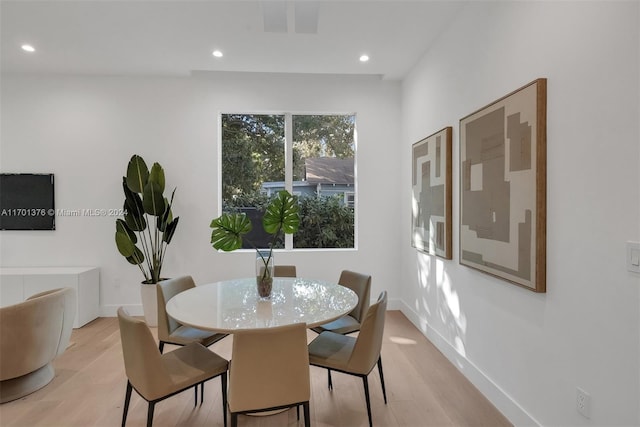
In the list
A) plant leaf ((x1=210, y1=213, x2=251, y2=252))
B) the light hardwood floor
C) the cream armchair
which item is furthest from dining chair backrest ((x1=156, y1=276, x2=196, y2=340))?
the cream armchair

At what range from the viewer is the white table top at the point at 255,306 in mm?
1785

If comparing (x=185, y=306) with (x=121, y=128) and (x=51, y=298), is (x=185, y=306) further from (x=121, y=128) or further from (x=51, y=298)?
(x=121, y=128)

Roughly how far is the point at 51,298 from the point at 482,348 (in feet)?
10.2

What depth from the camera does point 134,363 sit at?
5.64 feet

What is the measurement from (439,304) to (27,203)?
4821 millimetres

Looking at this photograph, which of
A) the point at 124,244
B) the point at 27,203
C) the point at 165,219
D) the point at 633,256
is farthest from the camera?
the point at 27,203

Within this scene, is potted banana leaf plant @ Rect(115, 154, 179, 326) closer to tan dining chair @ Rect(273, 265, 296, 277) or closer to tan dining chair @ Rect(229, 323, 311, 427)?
tan dining chair @ Rect(273, 265, 296, 277)

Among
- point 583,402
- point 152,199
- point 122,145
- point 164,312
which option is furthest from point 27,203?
point 583,402

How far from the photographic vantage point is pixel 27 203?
4.05m

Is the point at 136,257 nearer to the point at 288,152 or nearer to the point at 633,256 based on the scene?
the point at 288,152

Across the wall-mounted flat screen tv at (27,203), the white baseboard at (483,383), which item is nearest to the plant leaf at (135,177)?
the wall-mounted flat screen tv at (27,203)

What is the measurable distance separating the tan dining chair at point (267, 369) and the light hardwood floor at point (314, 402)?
579 mm

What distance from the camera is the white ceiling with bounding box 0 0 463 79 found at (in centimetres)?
268

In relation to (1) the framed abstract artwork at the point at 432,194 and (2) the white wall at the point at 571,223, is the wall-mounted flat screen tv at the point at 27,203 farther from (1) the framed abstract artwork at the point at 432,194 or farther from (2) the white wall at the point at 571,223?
(2) the white wall at the point at 571,223
